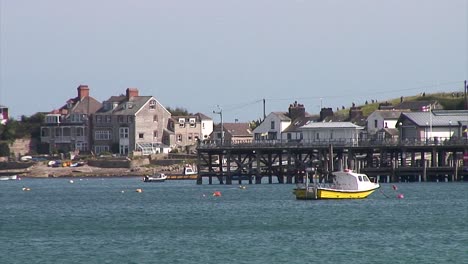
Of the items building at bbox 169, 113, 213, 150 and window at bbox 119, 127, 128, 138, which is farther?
building at bbox 169, 113, 213, 150

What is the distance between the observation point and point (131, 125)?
18075 cm

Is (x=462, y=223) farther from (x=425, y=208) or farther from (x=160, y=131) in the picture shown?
(x=160, y=131)

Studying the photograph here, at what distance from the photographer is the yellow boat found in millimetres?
96250

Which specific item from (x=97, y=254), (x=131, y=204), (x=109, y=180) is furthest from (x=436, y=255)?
(x=109, y=180)

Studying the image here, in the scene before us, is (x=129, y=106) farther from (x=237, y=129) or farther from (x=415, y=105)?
(x=415, y=105)

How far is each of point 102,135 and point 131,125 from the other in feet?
20.9

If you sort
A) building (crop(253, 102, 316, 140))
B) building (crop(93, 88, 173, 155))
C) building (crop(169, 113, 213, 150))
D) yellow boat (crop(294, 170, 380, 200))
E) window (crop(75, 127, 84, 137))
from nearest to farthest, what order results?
yellow boat (crop(294, 170, 380, 200))
building (crop(253, 102, 316, 140))
building (crop(93, 88, 173, 155))
window (crop(75, 127, 84, 137))
building (crop(169, 113, 213, 150))

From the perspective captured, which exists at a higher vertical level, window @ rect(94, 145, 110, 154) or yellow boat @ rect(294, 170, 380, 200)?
window @ rect(94, 145, 110, 154)

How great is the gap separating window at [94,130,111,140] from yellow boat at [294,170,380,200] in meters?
89.2

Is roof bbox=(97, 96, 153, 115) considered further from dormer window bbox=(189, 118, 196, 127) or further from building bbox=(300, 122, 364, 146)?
building bbox=(300, 122, 364, 146)

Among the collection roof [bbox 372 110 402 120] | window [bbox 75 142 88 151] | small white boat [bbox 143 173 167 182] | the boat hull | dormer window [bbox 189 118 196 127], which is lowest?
the boat hull

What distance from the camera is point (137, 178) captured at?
561 ft

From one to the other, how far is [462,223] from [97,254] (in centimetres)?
2454

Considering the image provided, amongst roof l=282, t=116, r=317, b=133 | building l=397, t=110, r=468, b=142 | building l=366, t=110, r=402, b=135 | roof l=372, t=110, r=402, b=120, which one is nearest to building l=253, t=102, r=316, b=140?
roof l=282, t=116, r=317, b=133
